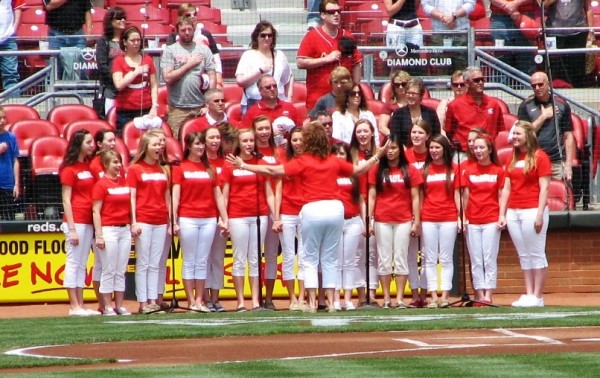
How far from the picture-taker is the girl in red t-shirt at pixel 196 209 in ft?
44.2

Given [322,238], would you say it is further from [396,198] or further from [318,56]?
[318,56]

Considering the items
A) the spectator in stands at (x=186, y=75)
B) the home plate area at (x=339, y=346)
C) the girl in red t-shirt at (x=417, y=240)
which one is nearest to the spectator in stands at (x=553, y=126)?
the girl in red t-shirt at (x=417, y=240)

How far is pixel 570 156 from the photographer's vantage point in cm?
1507

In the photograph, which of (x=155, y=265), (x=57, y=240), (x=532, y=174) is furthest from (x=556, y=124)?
(x=57, y=240)

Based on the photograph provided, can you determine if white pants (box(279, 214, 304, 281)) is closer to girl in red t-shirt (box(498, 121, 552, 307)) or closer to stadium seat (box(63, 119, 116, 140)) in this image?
girl in red t-shirt (box(498, 121, 552, 307))

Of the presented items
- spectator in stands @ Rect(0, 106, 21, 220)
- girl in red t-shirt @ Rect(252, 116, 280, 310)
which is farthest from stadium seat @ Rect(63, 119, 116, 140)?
girl in red t-shirt @ Rect(252, 116, 280, 310)

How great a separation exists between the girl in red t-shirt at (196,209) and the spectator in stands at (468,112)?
9.97 ft

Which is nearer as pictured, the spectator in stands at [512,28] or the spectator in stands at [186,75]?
the spectator in stands at [186,75]

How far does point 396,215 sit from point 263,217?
1388 millimetres

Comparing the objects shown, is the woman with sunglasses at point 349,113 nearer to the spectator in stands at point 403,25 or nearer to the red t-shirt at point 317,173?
the red t-shirt at point 317,173

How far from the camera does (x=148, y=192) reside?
1334 centimetres

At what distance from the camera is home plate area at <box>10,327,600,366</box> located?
31.4ft

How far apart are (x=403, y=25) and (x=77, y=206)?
5425 millimetres

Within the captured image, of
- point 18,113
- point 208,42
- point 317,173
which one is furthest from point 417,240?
point 18,113
